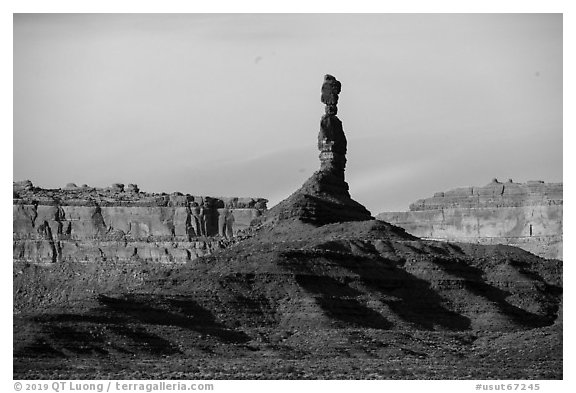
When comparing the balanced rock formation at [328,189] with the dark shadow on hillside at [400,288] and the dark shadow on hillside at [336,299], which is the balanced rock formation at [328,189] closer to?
the dark shadow on hillside at [400,288]

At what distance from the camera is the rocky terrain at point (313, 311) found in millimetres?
123562

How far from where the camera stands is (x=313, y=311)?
132 m

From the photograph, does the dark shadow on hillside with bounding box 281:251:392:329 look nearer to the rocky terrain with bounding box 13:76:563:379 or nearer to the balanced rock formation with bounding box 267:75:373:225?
the rocky terrain with bounding box 13:76:563:379

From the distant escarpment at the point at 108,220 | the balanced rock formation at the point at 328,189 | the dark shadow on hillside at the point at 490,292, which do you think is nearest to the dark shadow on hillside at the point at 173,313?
the dark shadow on hillside at the point at 490,292

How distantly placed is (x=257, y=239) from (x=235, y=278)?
32.5ft

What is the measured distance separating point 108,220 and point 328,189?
46.0ft

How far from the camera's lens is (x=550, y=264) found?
465ft

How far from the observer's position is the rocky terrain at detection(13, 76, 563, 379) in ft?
405

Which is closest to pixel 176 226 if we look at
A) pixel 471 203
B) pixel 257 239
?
pixel 257 239

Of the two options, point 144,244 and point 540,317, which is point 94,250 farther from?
point 540,317

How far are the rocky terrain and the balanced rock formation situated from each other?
140mm

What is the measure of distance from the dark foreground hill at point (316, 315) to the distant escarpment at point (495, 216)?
35.0 meters

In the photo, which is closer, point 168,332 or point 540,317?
point 168,332

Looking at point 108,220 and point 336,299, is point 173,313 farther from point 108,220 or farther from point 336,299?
point 108,220
